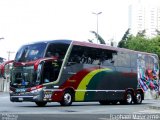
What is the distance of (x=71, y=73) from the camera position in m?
23.1

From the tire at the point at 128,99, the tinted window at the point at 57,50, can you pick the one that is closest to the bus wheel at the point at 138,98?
the tire at the point at 128,99

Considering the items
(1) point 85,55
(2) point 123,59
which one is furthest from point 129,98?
(1) point 85,55

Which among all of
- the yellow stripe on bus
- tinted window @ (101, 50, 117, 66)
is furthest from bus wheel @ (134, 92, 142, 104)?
the yellow stripe on bus

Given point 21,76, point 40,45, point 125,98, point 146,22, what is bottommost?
point 125,98

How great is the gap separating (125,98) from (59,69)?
22.6 feet

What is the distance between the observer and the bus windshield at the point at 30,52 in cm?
2223

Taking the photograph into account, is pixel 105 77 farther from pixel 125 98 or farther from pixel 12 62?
pixel 12 62

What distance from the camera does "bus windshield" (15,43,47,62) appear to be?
22.2 metres

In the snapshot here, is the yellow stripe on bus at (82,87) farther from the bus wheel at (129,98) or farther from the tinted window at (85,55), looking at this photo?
the bus wheel at (129,98)

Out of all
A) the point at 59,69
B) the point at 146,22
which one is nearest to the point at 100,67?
the point at 59,69

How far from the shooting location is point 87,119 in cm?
1455

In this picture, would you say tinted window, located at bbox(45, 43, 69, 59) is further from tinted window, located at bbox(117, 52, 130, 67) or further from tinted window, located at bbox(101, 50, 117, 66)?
tinted window, located at bbox(117, 52, 130, 67)

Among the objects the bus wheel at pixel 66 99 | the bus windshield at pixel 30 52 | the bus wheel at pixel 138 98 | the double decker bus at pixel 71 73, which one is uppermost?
the bus windshield at pixel 30 52

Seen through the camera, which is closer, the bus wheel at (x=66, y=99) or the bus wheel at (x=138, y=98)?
the bus wheel at (x=66, y=99)
